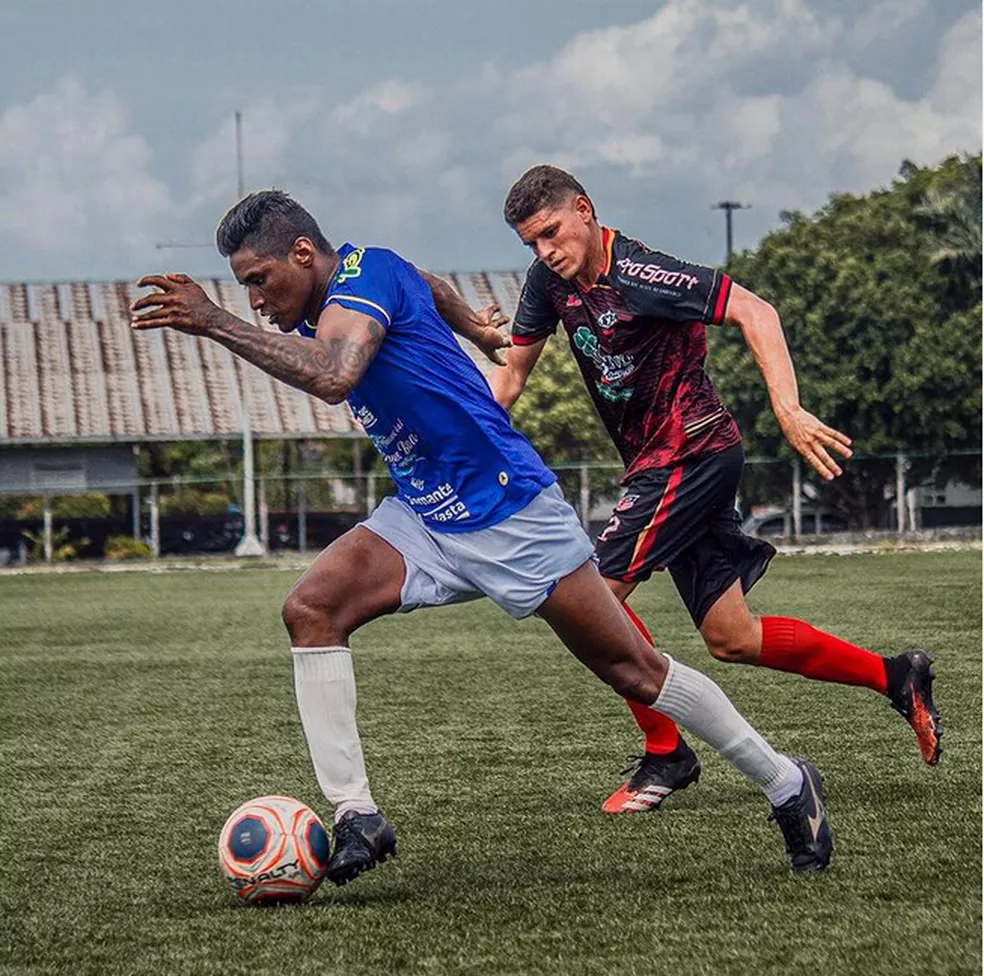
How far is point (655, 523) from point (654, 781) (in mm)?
904

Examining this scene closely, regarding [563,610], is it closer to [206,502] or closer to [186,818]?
[186,818]

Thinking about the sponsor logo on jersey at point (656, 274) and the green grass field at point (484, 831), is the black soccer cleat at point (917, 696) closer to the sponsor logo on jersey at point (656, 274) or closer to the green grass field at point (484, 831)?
the green grass field at point (484, 831)

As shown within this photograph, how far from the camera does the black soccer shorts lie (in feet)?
22.5

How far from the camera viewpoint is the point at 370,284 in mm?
5117

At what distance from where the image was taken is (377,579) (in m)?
5.40

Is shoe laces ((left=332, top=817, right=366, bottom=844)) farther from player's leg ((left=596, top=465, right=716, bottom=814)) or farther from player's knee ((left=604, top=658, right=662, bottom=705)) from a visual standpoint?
player's leg ((left=596, top=465, right=716, bottom=814))

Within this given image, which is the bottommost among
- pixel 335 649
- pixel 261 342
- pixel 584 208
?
pixel 335 649

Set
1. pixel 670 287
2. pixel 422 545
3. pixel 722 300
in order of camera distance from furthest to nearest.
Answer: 1. pixel 670 287
2. pixel 722 300
3. pixel 422 545

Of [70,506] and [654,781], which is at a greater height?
[70,506]

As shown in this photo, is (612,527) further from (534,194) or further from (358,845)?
(358,845)

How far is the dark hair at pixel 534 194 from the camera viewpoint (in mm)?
6301

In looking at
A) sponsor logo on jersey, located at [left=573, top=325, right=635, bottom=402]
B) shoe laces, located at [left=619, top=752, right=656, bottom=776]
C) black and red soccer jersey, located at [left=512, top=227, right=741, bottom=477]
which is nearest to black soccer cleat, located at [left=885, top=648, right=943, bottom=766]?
shoe laces, located at [left=619, top=752, right=656, bottom=776]

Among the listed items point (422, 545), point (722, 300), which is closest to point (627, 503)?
point (722, 300)

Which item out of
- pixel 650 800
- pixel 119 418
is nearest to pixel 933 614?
pixel 650 800
